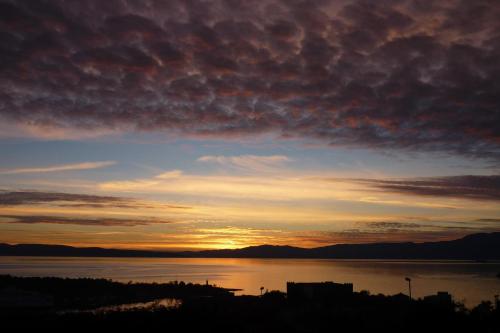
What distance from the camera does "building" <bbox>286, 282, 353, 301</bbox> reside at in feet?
199

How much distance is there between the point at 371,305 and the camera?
54.8 metres

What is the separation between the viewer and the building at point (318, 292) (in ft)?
199

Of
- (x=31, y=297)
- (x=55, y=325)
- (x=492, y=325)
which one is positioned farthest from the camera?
(x=31, y=297)

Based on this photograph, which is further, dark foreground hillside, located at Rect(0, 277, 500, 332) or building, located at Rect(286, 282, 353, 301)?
building, located at Rect(286, 282, 353, 301)

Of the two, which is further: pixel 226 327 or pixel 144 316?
pixel 144 316

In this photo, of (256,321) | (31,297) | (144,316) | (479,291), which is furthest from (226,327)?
(479,291)

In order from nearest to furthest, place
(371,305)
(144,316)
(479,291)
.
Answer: (144,316) → (371,305) → (479,291)

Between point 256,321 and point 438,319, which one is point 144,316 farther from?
point 438,319

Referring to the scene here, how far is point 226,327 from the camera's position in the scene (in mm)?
41000

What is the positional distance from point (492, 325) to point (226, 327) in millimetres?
21222

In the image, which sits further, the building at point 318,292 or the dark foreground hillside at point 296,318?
the building at point 318,292

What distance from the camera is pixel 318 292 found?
61156 mm

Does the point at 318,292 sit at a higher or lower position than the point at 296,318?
higher

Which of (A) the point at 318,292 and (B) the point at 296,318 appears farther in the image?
(A) the point at 318,292
